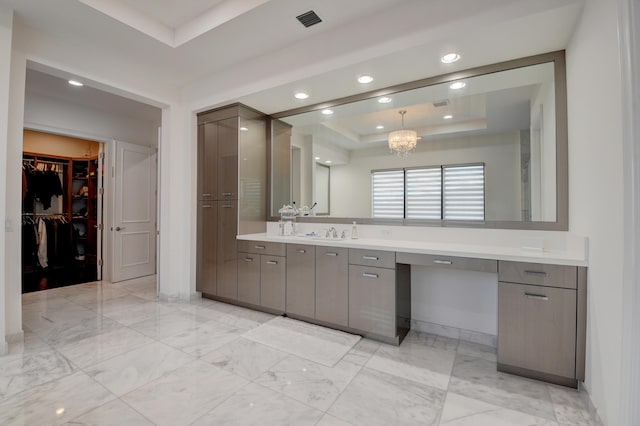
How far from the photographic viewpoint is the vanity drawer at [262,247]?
3.22 metres

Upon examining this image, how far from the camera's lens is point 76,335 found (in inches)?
108

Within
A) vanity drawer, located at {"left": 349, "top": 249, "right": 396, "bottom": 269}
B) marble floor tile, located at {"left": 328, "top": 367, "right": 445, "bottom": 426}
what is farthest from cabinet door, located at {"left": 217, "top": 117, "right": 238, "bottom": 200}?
marble floor tile, located at {"left": 328, "top": 367, "right": 445, "bottom": 426}

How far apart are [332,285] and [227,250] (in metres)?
1.57

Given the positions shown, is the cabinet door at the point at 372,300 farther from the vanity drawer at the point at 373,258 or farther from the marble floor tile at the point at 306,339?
the marble floor tile at the point at 306,339

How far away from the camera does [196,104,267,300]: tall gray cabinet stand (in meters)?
3.65

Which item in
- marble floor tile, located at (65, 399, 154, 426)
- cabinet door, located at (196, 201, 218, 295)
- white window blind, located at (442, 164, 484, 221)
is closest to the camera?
marble floor tile, located at (65, 399, 154, 426)

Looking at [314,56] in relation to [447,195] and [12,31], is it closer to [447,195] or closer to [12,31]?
[447,195]

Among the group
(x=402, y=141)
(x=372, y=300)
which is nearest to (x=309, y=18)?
(x=402, y=141)

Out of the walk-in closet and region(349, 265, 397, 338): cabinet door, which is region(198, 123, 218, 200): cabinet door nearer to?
region(349, 265, 397, 338): cabinet door

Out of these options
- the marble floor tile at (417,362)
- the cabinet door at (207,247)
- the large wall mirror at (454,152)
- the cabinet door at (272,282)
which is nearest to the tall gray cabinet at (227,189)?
the cabinet door at (207,247)

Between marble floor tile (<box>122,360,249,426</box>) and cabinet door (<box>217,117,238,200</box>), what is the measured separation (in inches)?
82.1

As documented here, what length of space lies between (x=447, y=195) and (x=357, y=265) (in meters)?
1.15

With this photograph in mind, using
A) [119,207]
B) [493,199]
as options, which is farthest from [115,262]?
[493,199]

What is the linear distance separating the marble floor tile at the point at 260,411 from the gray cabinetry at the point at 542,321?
1509 mm
